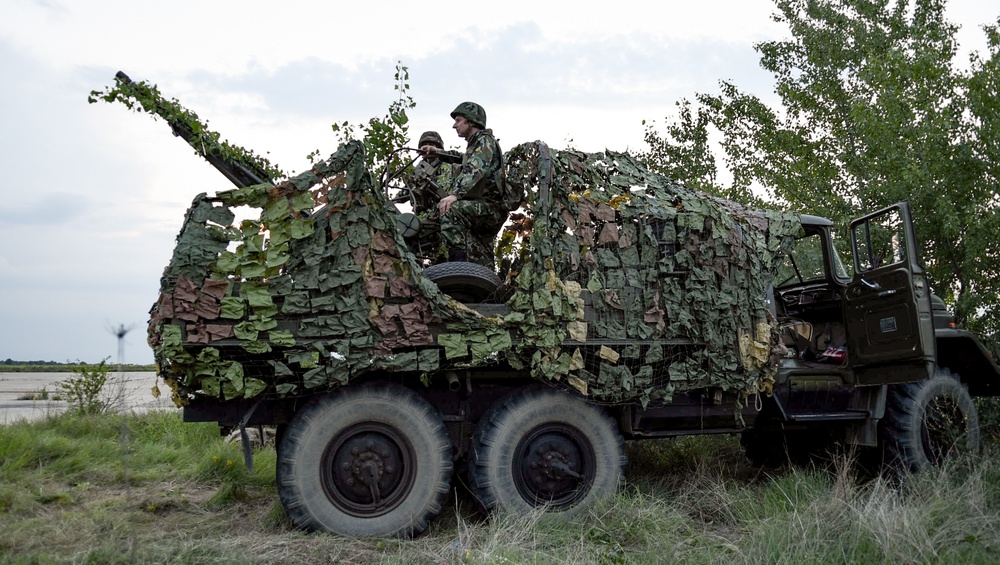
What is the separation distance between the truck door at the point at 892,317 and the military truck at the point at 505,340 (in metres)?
0.02

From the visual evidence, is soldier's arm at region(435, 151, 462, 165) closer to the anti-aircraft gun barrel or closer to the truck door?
the anti-aircraft gun barrel

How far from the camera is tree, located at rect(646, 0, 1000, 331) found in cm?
877

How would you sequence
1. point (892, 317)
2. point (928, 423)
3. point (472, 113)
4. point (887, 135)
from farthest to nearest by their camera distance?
1. point (887, 135)
2. point (928, 423)
3. point (892, 317)
4. point (472, 113)

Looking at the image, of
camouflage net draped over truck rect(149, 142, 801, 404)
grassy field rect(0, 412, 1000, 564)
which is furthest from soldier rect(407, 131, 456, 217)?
grassy field rect(0, 412, 1000, 564)

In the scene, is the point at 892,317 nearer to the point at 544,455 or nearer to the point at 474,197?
the point at 544,455

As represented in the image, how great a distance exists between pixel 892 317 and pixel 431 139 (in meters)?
4.21

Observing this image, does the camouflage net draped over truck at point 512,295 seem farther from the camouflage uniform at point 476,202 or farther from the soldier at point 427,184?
the soldier at point 427,184

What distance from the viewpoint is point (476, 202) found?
610 cm

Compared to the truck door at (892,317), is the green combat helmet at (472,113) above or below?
above

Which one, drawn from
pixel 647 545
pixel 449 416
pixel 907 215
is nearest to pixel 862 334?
pixel 907 215

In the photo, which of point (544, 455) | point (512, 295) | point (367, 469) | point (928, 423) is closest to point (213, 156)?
point (512, 295)

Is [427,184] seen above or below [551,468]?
above

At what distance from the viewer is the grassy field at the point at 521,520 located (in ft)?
14.5

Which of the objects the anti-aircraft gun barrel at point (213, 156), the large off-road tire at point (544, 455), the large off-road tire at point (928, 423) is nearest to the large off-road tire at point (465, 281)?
the large off-road tire at point (544, 455)
